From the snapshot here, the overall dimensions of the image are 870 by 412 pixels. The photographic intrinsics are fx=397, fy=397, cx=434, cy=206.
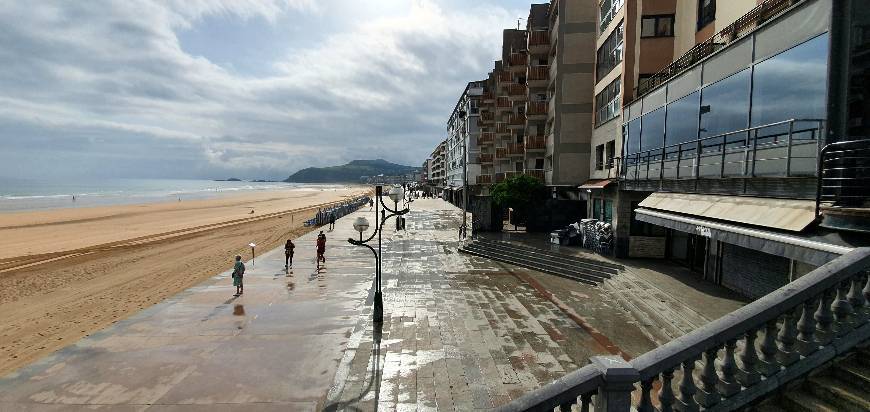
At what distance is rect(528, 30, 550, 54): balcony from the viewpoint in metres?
36.7

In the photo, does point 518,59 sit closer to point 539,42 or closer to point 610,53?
point 539,42

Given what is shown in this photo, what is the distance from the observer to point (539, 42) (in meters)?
36.9

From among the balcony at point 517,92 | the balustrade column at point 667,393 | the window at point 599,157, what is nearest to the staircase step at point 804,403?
the balustrade column at point 667,393

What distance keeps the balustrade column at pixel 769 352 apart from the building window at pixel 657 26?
20.4m

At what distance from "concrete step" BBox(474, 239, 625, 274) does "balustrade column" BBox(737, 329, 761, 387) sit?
1449cm

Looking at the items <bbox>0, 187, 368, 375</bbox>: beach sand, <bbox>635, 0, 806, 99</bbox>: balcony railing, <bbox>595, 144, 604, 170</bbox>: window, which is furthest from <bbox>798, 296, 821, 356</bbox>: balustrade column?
<bbox>595, 144, 604, 170</bbox>: window

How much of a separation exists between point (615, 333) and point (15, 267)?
33.9m

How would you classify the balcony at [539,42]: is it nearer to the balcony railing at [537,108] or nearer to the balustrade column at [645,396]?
the balcony railing at [537,108]

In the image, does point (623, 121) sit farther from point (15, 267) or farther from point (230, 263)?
point (15, 267)

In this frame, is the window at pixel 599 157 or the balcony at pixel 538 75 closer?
the window at pixel 599 157

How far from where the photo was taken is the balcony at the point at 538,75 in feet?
117

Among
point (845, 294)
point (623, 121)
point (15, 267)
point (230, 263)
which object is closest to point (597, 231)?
point (623, 121)

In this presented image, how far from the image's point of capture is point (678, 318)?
12.8 m

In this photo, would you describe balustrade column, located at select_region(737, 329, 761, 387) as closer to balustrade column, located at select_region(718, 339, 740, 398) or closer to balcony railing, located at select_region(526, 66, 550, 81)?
balustrade column, located at select_region(718, 339, 740, 398)
